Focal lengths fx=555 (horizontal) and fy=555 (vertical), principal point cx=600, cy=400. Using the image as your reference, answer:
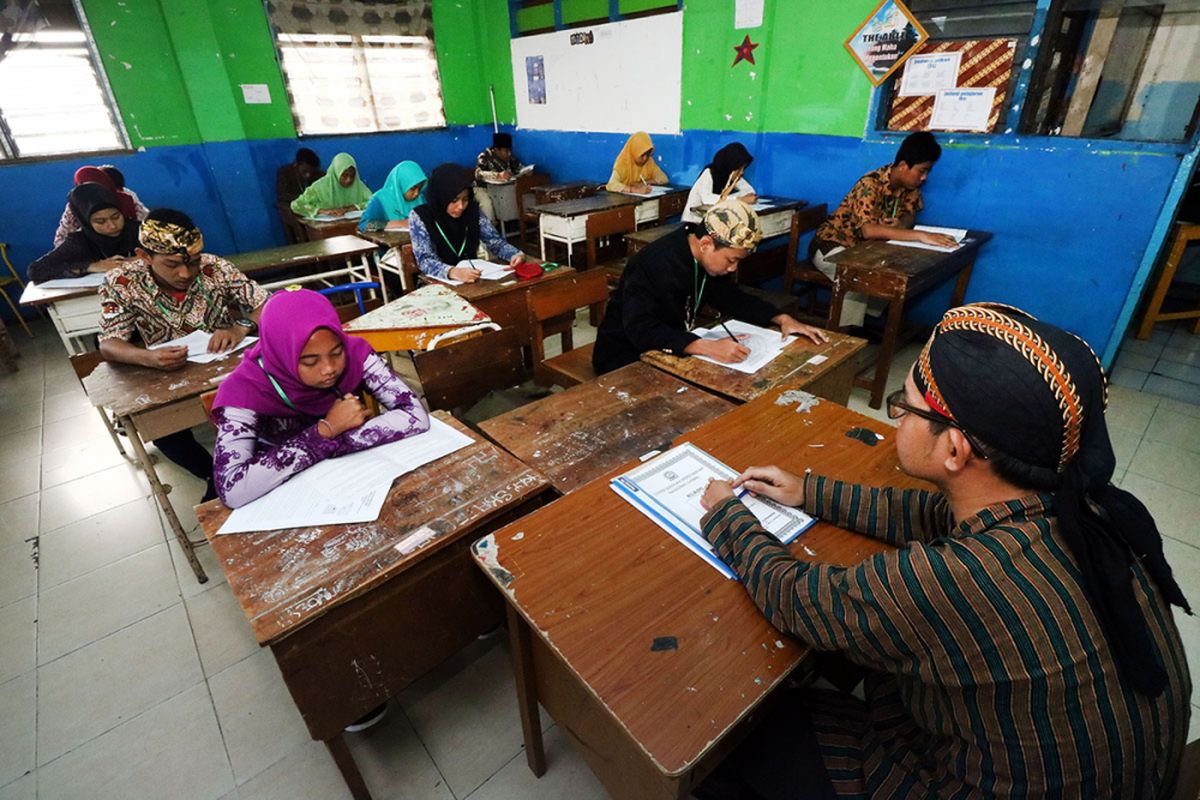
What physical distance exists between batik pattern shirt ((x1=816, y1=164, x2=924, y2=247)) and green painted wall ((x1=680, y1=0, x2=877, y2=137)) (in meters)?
0.61

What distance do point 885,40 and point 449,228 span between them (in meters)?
3.04

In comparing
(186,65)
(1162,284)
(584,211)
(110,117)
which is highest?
(186,65)

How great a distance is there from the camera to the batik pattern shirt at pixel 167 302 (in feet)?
6.95

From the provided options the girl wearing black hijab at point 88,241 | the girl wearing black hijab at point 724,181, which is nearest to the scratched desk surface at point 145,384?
the girl wearing black hijab at point 88,241

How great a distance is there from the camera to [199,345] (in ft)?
7.23

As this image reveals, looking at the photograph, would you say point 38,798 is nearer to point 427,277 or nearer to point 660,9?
point 427,277

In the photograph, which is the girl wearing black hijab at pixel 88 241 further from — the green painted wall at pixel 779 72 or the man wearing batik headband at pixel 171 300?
the green painted wall at pixel 779 72

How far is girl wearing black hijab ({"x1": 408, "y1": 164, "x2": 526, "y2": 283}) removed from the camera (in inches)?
127

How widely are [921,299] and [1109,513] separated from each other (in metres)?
3.92

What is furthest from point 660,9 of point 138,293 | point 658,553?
point 658,553

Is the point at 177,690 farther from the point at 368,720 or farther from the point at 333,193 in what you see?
the point at 333,193

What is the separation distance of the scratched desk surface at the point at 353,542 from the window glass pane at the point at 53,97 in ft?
19.5

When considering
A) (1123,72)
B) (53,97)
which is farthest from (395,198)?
(1123,72)

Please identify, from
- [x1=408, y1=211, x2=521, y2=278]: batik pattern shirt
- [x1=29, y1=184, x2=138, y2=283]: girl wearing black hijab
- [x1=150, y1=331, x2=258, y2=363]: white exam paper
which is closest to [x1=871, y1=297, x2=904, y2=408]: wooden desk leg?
[x1=408, y1=211, x2=521, y2=278]: batik pattern shirt
